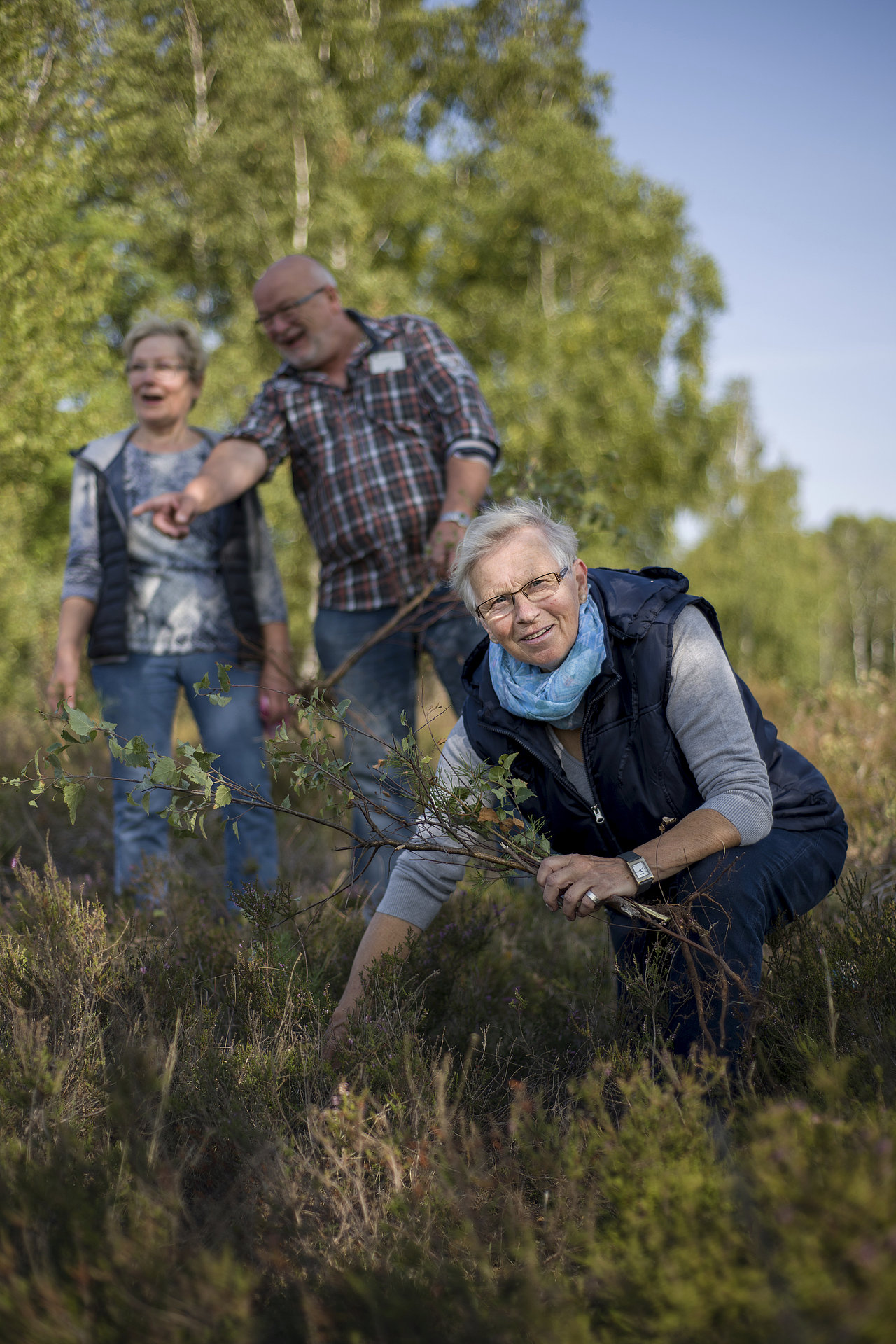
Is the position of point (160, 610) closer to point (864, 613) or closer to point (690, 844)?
point (690, 844)

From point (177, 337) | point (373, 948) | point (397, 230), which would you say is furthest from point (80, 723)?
point (397, 230)

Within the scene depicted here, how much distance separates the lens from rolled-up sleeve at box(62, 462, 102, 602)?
3908mm

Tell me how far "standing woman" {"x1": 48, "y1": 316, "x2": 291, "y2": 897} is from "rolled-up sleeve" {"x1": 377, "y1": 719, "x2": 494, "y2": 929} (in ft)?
4.45

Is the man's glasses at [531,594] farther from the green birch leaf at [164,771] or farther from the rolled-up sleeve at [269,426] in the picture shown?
the rolled-up sleeve at [269,426]

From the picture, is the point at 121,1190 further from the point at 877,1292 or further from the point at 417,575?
the point at 417,575

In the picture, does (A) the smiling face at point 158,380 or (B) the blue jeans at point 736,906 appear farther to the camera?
(A) the smiling face at point 158,380

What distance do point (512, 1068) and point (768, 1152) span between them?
1215 mm

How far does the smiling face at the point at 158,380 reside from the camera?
3.99m

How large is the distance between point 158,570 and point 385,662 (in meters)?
1.01

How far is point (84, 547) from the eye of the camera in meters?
3.92

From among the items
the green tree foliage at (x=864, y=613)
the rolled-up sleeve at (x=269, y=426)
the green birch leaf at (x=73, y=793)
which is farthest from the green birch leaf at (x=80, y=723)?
the green tree foliage at (x=864, y=613)

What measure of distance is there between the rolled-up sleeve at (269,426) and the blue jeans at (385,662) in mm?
703

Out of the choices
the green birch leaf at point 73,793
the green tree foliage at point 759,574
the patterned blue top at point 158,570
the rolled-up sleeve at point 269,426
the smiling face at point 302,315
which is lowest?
the green birch leaf at point 73,793

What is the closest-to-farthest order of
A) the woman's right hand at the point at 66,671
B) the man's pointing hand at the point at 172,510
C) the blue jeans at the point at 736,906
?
the blue jeans at the point at 736,906
the man's pointing hand at the point at 172,510
the woman's right hand at the point at 66,671
